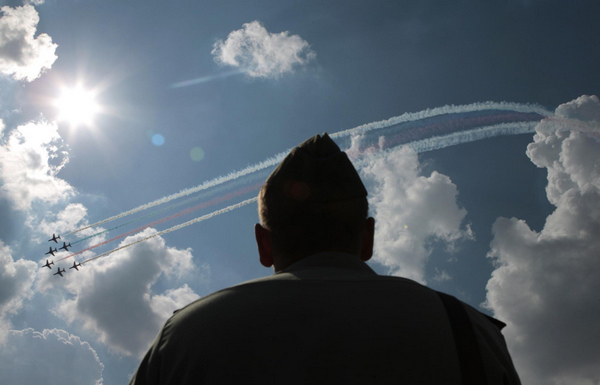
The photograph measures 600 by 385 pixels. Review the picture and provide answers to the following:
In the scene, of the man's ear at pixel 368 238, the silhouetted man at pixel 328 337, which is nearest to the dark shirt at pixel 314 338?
the silhouetted man at pixel 328 337

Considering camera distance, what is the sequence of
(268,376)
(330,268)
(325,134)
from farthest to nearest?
(325,134)
(330,268)
(268,376)

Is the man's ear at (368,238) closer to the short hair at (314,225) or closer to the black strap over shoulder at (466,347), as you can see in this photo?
the short hair at (314,225)

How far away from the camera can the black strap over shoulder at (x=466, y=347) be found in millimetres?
2676

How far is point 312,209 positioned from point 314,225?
0.48ft

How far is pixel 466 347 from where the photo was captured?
2.73 metres

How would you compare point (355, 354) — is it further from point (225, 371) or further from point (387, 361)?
point (225, 371)

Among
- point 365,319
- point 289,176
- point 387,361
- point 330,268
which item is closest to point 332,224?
point 330,268

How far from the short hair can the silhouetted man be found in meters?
0.38

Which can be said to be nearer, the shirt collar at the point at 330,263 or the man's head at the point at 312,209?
the shirt collar at the point at 330,263

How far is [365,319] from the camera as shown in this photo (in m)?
2.65

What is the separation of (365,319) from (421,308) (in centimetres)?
42

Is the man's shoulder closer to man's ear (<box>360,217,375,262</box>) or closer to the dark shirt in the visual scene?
the dark shirt

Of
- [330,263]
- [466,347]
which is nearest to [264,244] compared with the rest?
[330,263]

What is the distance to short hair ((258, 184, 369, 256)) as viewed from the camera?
3498 mm
